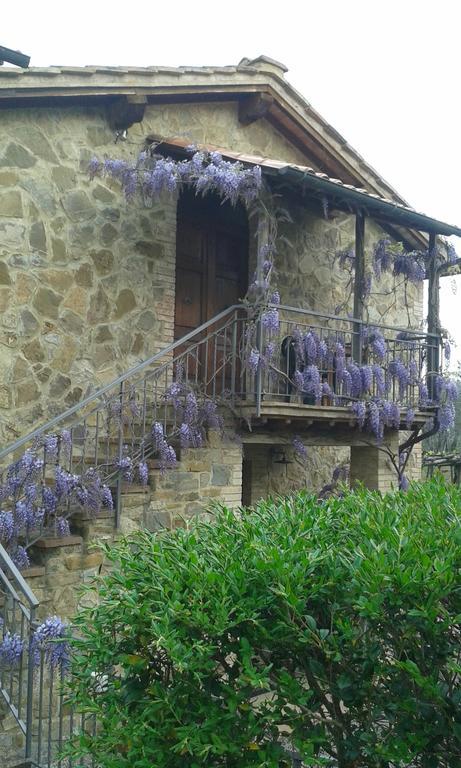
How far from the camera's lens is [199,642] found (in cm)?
257

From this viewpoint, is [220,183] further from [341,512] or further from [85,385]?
[341,512]

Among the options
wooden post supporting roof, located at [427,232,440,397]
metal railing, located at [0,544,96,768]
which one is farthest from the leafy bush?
wooden post supporting roof, located at [427,232,440,397]

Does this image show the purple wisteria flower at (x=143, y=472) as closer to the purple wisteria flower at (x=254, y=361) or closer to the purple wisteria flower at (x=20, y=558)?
the purple wisteria flower at (x=20, y=558)

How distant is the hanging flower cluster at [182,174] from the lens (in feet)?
22.7

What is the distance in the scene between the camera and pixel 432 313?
919 centimetres

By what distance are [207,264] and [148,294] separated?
4.21 feet

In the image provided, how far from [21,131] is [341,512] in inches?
209

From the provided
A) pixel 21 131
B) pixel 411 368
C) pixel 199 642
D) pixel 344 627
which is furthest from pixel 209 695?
pixel 411 368

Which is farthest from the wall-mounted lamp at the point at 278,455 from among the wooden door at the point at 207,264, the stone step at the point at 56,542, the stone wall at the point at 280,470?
the stone step at the point at 56,542

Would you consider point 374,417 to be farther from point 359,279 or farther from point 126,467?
point 126,467

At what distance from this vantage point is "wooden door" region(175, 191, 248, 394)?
8695 millimetres

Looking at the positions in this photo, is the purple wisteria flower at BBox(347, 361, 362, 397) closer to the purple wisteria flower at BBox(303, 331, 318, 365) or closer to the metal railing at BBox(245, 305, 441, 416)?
the metal railing at BBox(245, 305, 441, 416)

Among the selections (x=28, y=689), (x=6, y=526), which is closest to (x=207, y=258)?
(x=6, y=526)

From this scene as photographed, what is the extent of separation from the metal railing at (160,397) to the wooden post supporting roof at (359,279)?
0.02 metres
